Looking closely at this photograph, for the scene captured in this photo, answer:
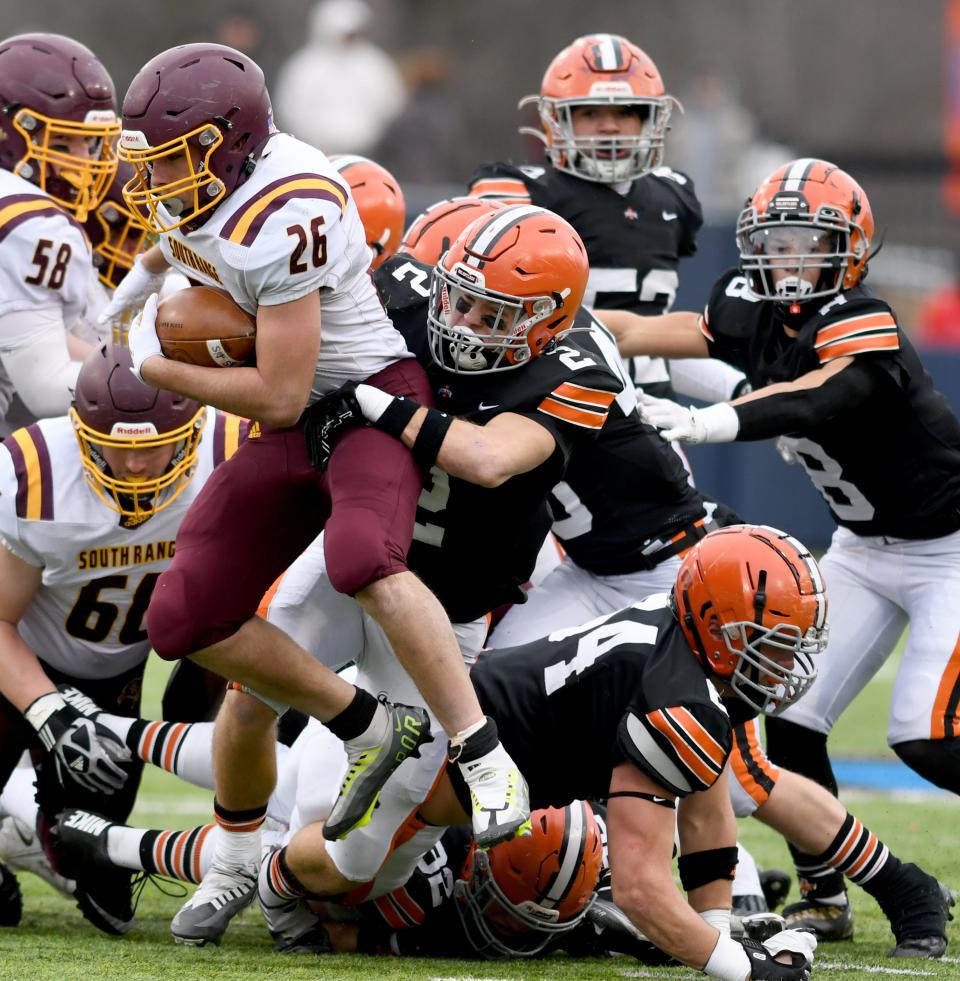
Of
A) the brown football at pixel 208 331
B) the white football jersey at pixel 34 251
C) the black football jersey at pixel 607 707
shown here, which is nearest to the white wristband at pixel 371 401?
the brown football at pixel 208 331

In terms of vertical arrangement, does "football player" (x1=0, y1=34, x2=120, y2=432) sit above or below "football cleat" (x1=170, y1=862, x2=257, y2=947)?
above

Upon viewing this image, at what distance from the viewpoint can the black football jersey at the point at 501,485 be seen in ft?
13.7

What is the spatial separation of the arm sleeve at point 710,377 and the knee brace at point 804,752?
4.00 ft

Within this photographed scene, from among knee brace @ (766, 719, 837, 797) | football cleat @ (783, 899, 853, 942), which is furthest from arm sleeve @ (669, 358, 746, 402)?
football cleat @ (783, 899, 853, 942)

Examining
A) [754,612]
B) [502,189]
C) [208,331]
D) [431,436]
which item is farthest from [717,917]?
[502,189]

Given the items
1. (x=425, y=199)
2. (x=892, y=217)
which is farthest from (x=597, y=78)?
(x=892, y=217)

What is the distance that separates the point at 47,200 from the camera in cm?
538

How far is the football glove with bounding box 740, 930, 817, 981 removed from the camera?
367 cm

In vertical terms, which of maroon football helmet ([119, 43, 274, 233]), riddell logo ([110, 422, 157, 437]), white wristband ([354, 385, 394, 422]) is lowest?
riddell logo ([110, 422, 157, 437])

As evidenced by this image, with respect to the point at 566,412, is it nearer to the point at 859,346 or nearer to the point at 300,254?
the point at 300,254

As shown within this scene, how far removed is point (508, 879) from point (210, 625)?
2.94 feet

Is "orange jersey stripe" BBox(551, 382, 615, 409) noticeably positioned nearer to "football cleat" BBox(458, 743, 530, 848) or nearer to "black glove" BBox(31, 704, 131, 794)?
"football cleat" BBox(458, 743, 530, 848)

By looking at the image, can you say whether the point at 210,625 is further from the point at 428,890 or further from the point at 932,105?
the point at 932,105

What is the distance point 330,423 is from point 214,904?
116 centimetres
